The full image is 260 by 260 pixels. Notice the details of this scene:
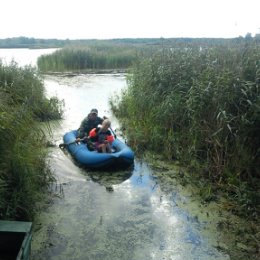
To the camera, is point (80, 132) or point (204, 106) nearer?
point (204, 106)

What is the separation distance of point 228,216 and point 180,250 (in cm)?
90

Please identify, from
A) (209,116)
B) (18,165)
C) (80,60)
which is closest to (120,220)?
(18,165)

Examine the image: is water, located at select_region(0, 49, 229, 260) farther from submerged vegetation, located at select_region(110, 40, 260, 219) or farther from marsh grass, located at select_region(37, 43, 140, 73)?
marsh grass, located at select_region(37, 43, 140, 73)

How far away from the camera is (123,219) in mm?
4418

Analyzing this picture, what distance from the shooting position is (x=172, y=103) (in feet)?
21.3

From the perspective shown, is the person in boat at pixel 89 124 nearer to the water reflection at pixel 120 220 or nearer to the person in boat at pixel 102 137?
the person in boat at pixel 102 137

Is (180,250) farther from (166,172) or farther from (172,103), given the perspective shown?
(172,103)

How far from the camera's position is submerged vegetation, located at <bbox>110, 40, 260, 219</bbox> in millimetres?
4859

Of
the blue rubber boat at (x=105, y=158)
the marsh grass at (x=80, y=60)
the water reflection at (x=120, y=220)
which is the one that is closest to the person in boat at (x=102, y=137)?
the blue rubber boat at (x=105, y=158)

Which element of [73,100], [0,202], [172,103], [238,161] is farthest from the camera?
[73,100]

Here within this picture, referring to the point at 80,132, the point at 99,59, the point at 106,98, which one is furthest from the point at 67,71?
the point at 80,132

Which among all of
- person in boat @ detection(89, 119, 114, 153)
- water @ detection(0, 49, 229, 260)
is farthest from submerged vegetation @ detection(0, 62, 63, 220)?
person in boat @ detection(89, 119, 114, 153)

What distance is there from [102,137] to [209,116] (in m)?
2.06

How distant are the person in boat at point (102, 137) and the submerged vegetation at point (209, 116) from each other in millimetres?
614
